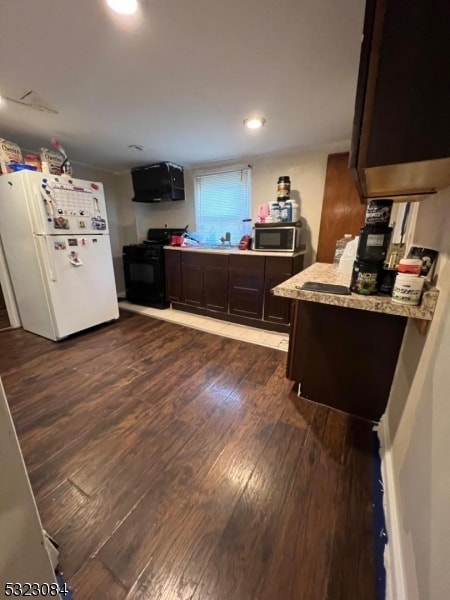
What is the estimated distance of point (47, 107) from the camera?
1849mm

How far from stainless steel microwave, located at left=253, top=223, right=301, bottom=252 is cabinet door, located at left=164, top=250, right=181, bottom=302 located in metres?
1.18

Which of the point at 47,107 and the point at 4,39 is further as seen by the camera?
the point at 47,107

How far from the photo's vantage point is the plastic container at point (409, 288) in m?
0.97

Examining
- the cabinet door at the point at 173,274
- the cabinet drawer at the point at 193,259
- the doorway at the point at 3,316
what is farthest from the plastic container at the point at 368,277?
the doorway at the point at 3,316

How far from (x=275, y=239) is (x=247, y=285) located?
0.63 m

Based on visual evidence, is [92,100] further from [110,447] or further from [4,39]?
[110,447]

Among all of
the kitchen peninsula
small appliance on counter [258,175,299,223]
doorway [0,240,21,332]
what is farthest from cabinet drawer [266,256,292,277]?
doorway [0,240,21,332]

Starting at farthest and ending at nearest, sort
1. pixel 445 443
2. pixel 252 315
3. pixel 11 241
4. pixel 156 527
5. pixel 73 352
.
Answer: pixel 252 315
pixel 11 241
pixel 73 352
pixel 156 527
pixel 445 443

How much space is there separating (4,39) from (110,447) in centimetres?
219

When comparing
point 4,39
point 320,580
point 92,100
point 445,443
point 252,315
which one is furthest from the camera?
point 252,315

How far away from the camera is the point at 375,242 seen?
108 centimetres

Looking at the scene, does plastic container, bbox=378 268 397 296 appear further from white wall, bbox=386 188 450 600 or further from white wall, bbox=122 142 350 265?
white wall, bbox=122 142 350 265

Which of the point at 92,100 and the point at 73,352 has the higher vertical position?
the point at 92,100

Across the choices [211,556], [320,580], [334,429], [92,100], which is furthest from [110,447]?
[92,100]
